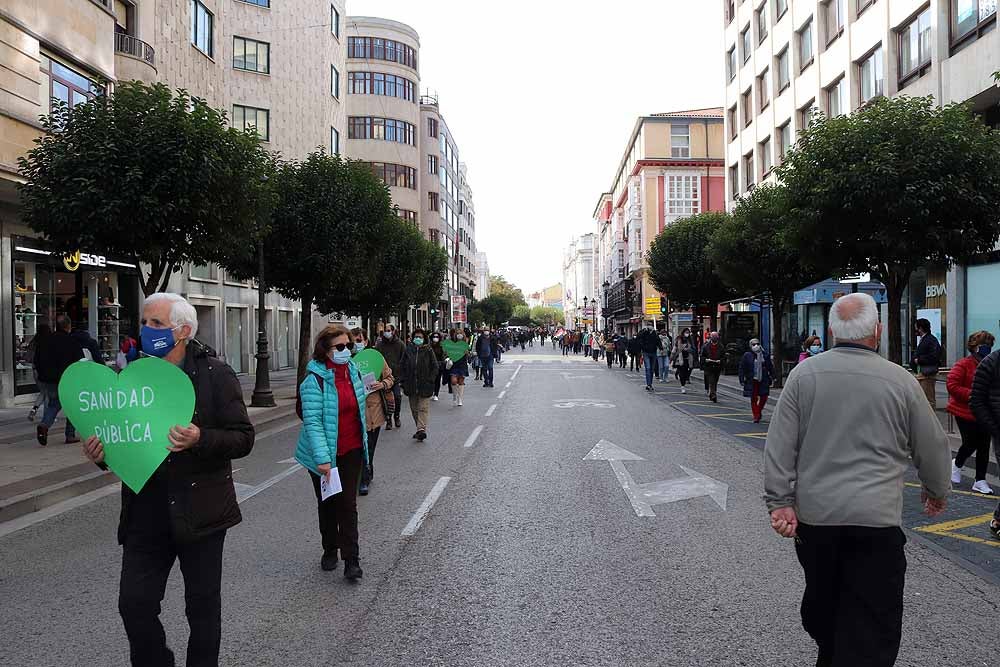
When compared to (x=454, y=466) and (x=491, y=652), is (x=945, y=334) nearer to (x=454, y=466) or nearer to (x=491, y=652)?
(x=454, y=466)

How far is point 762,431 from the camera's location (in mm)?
14398

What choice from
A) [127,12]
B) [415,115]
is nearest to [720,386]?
[127,12]

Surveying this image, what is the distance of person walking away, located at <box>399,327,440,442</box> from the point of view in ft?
41.4

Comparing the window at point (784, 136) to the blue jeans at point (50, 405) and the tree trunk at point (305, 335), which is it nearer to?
the tree trunk at point (305, 335)

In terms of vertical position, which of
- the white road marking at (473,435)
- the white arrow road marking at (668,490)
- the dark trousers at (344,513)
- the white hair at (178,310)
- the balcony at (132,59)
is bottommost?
the white road marking at (473,435)

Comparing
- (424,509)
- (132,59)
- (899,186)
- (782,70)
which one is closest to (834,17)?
(782,70)

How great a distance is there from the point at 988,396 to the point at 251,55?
3224 centimetres

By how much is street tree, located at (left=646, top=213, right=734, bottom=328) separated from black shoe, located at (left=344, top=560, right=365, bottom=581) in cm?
3411

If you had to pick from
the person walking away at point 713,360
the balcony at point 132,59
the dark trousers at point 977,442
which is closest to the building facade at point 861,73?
the person walking away at point 713,360

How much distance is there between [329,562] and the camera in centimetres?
575

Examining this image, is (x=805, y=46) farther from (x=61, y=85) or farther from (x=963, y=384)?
(x=963, y=384)

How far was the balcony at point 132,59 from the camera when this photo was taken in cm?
1956

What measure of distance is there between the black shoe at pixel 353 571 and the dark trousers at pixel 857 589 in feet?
Result: 9.89

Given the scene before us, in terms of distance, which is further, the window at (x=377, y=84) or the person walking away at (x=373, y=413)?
the window at (x=377, y=84)
